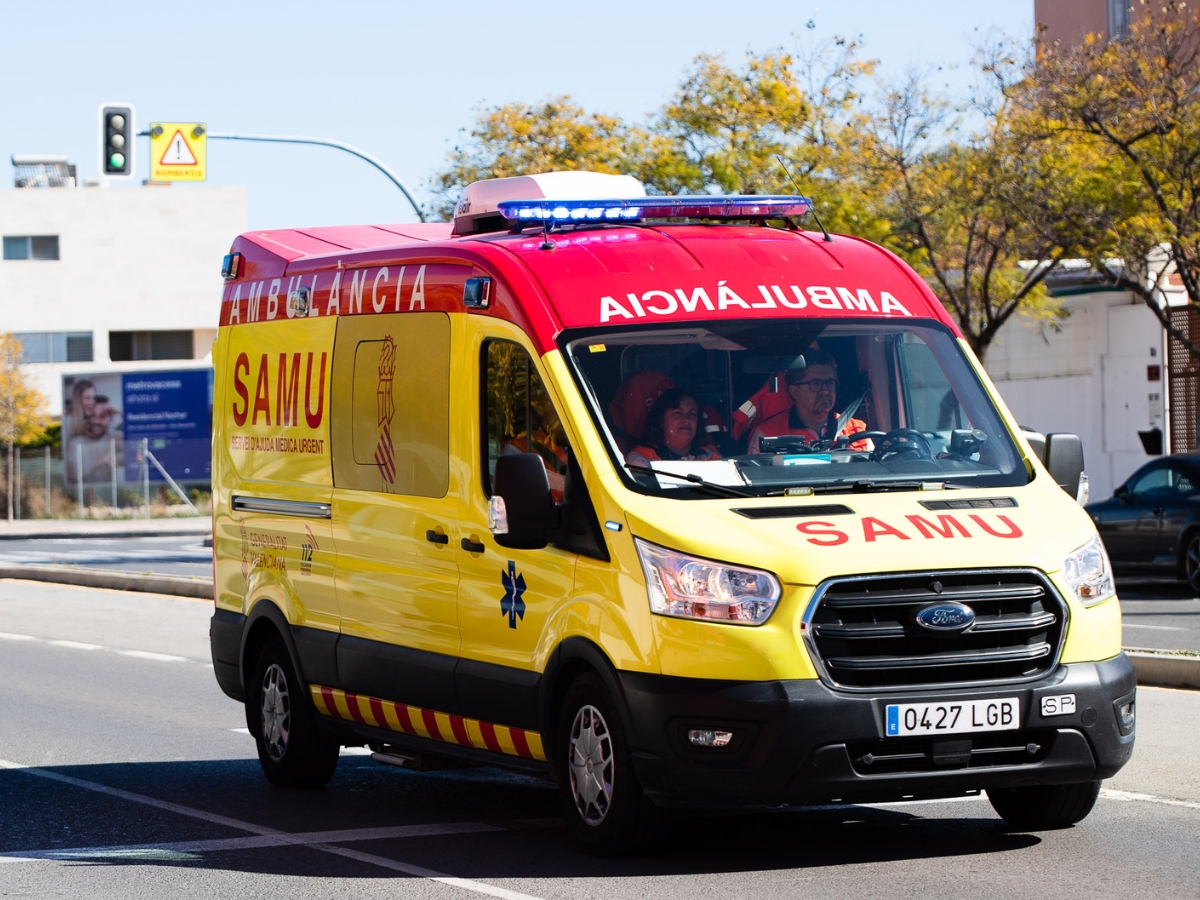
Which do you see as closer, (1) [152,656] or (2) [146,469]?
(1) [152,656]

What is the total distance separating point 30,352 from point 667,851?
65399mm

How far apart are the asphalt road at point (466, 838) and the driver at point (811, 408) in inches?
62.9

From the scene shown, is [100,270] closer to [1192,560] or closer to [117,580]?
[117,580]

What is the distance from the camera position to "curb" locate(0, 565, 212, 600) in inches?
917

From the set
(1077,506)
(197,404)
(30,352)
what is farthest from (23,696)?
(30,352)

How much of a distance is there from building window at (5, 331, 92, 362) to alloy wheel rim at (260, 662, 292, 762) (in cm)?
6191

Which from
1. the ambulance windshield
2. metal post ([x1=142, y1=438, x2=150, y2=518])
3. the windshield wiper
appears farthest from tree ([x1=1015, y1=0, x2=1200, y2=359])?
metal post ([x1=142, y1=438, x2=150, y2=518])

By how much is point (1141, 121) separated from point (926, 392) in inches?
760

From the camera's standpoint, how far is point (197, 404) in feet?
177

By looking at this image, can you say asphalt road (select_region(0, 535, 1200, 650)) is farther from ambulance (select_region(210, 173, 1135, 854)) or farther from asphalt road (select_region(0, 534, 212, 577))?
ambulance (select_region(210, 173, 1135, 854))

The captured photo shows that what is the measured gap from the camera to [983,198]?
1075 inches

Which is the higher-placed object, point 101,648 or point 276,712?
point 276,712

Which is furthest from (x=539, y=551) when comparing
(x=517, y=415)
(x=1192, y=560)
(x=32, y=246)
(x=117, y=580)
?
(x=32, y=246)

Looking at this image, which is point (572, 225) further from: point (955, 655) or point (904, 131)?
point (904, 131)
